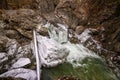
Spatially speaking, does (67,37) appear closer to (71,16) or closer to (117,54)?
(71,16)

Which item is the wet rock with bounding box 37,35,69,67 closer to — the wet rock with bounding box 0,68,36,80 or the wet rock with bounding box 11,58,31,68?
the wet rock with bounding box 11,58,31,68

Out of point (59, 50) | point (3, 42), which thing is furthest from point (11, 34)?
point (59, 50)

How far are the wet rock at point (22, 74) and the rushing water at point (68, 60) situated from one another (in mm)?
515

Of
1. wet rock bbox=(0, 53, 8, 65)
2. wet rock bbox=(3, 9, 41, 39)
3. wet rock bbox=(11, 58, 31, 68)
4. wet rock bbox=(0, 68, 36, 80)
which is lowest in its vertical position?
wet rock bbox=(0, 68, 36, 80)

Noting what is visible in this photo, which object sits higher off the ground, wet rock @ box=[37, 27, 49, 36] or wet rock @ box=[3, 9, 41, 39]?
wet rock @ box=[3, 9, 41, 39]

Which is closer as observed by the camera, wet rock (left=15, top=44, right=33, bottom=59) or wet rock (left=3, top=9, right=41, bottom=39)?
wet rock (left=15, top=44, right=33, bottom=59)

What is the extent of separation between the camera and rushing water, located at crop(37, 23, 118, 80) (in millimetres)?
6434

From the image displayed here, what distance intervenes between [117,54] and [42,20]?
12.4 ft

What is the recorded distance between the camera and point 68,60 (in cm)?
709

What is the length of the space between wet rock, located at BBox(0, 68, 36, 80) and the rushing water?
515 mm

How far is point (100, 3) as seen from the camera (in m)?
9.57

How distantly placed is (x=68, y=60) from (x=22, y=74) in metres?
2.12

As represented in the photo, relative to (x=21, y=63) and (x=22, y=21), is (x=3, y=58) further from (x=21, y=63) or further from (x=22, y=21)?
(x=22, y=21)

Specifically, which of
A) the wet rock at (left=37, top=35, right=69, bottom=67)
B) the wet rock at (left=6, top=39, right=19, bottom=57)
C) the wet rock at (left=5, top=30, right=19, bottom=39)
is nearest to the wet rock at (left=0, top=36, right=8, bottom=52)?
the wet rock at (left=6, top=39, right=19, bottom=57)
